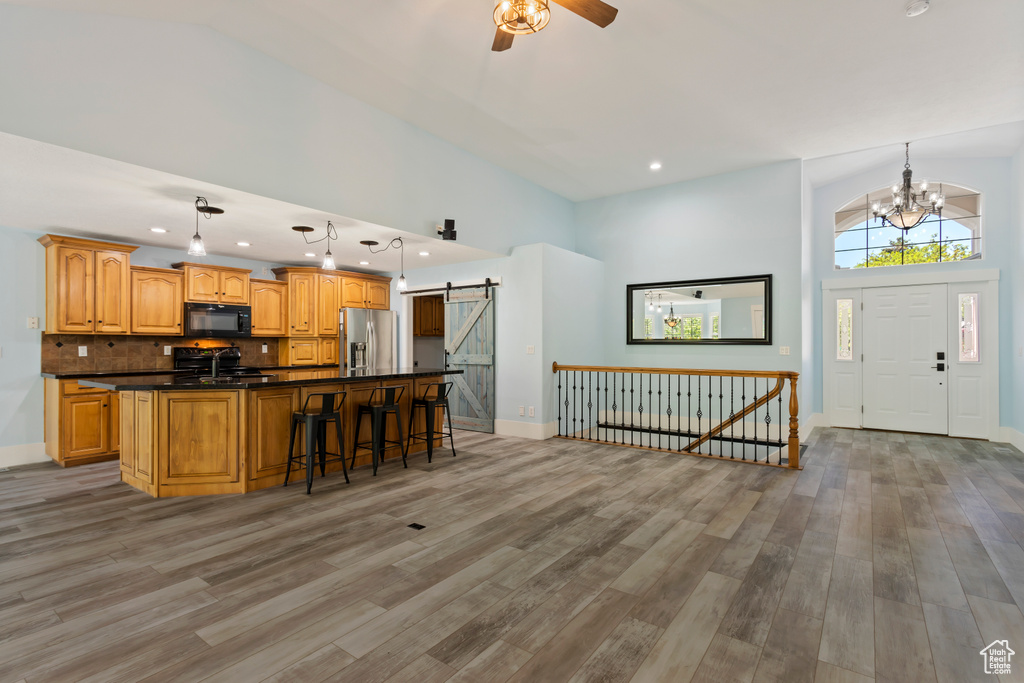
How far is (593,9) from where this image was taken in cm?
271

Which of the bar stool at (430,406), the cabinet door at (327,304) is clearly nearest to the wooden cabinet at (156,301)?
the cabinet door at (327,304)

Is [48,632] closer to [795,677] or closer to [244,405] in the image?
[244,405]

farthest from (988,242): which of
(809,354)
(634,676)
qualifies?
(634,676)

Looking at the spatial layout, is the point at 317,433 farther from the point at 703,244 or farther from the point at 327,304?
the point at 703,244

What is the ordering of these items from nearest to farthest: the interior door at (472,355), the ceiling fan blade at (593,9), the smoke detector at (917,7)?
1. the ceiling fan blade at (593,9)
2. the smoke detector at (917,7)
3. the interior door at (472,355)

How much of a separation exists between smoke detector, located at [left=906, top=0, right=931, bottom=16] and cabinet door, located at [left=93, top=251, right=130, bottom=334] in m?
7.65

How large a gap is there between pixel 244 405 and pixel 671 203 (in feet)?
19.8

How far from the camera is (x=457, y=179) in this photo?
575cm

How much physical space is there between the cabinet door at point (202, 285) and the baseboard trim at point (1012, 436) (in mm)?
10087

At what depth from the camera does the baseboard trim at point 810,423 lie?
6.14 m

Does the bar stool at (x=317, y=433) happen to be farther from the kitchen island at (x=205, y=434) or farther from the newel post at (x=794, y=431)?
the newel post at (x=794, y=431)

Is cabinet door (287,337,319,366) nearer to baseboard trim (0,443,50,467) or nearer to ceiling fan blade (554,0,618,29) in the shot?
baseboard trim (0,443,50,467)

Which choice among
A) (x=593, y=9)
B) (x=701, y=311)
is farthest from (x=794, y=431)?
(x=593, y=9)

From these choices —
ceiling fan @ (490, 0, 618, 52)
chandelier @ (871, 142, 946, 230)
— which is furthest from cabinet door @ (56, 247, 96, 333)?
chandelier @ (871, 142, 946, 230)
